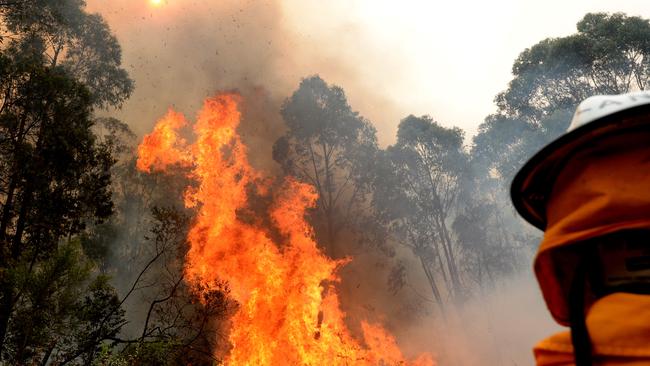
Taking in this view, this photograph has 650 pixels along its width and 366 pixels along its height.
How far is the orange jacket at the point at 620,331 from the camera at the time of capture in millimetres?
947

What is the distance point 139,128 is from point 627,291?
30081 mm

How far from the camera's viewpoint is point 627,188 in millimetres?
Answer: 1123

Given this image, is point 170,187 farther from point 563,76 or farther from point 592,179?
point 592,179

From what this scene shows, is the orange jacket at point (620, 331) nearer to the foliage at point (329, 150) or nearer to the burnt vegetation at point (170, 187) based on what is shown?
the burnt vegetation at point (170, 187)

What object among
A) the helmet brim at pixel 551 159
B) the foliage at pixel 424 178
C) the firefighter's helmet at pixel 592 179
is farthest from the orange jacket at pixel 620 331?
the foliage at pixel 424 178

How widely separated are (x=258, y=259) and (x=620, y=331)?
761 inches

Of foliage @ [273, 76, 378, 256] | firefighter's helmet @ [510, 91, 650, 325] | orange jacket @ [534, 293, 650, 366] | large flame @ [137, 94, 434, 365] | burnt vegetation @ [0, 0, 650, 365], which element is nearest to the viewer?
orange jacket @ [534, 293, 650, 366]

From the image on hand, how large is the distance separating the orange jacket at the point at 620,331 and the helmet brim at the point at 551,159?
0.48 metres

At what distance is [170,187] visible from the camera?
91.1ft

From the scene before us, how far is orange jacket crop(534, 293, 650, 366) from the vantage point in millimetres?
947

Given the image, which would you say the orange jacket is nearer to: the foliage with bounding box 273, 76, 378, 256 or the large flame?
the large flame

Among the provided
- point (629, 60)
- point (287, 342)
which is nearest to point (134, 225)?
point (287, 342)

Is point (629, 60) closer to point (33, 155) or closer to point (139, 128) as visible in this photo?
point (33, 155)

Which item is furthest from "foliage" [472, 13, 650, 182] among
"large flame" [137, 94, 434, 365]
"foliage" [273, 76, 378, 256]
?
"large flame" [137, 94, 434, 365]
